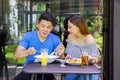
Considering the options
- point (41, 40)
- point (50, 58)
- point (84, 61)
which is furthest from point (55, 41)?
point (84, 61)

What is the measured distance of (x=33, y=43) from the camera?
3.14m

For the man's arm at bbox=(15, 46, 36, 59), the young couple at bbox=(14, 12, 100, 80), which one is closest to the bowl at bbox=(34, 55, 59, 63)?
the man's arm at bbox=(15, 46, 36, 59)

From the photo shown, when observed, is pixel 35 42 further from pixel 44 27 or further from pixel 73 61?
pixel 73 61

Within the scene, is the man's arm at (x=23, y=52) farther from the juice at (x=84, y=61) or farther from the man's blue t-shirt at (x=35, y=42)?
the juice at (x=84, y=61)

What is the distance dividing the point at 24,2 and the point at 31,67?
262 cm

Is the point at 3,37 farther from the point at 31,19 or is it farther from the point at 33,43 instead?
the point at 33,43

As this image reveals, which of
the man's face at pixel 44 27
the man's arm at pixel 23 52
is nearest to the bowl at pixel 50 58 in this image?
the man's arm at pixel 23 52
